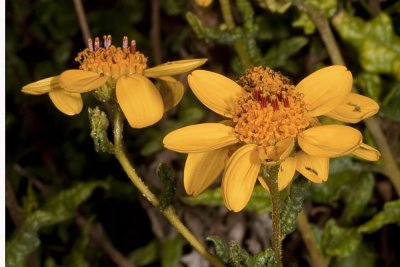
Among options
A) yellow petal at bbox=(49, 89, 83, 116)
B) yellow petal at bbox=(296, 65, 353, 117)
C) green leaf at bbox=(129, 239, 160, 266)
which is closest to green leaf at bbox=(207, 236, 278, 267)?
yellow petal at bbox=(296, 65, 353, 117)

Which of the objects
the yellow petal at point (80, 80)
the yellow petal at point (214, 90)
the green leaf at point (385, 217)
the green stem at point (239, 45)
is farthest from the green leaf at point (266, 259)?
the green stem at point (239, 45)

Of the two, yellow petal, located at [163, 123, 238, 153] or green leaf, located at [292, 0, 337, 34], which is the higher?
yellow petal, located at [163, 123, 238, 153]

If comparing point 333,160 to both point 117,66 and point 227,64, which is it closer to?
point 227,64

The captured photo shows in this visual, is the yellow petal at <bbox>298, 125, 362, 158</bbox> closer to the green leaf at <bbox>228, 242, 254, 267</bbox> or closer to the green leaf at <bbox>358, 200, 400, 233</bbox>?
the green leaf at <bbox>228, 242, 254, 267</bbox>

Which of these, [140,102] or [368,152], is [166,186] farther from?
[368,152]

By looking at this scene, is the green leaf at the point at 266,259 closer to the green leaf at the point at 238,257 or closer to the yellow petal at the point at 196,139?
the green leaf at the point at 238,257
